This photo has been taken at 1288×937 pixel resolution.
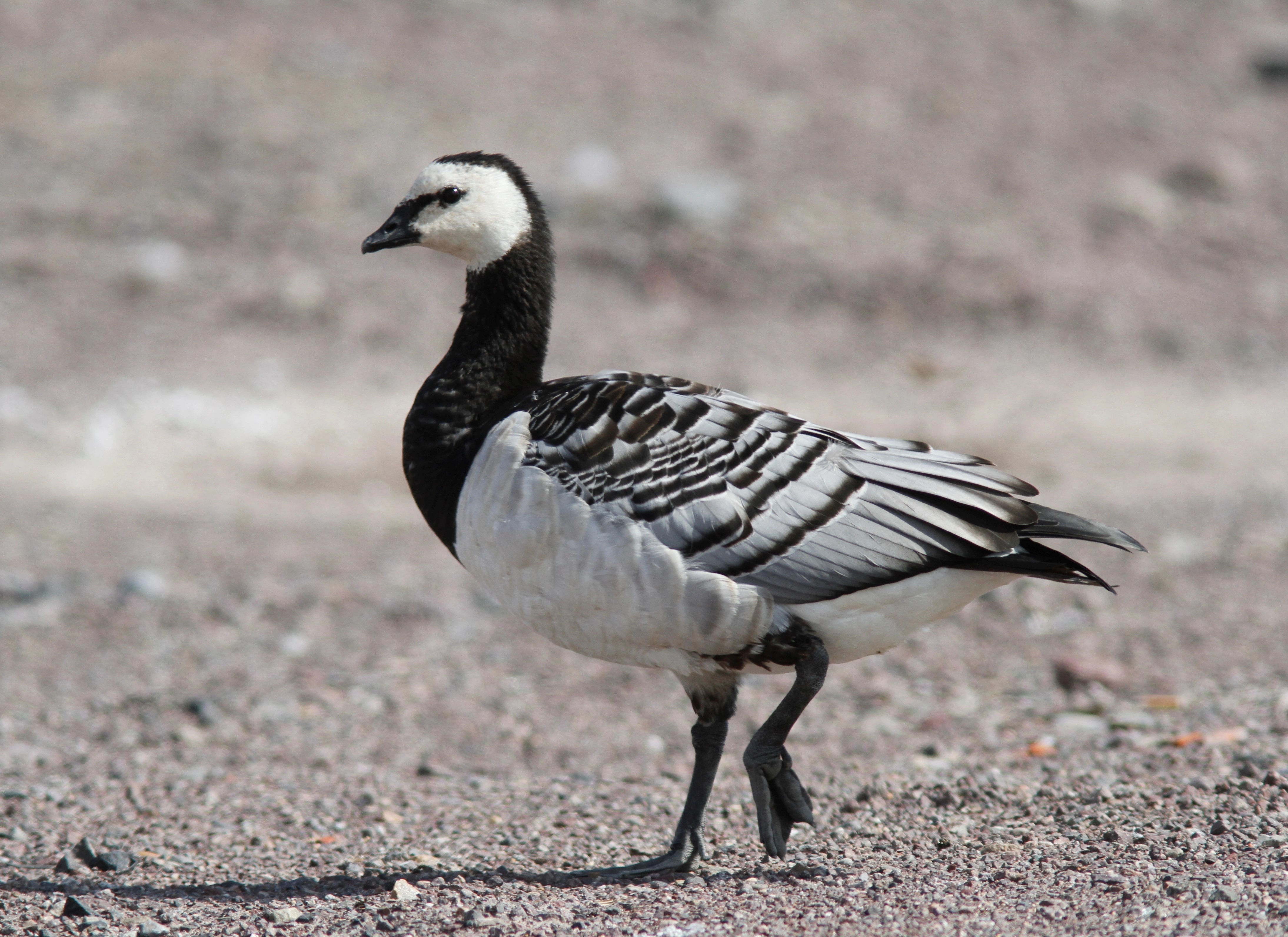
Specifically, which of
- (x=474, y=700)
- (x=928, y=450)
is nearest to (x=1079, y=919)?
(x=928, y=450)

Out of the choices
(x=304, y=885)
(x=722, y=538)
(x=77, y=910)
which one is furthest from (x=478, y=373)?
(x=77, y=910)

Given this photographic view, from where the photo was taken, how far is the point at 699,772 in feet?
17.8


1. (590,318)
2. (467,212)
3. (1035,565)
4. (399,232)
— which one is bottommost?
(1035,565)

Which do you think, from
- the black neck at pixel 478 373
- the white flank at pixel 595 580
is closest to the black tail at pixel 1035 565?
the white flank at pixel 595 580

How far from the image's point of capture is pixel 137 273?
566 inches

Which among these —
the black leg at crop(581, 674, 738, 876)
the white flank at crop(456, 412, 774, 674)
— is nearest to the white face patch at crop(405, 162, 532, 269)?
the white flank at crop(456, 412, 774, 674)

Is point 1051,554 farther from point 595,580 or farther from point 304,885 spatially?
point 304,885

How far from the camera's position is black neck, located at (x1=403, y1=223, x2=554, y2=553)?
5.47 meters

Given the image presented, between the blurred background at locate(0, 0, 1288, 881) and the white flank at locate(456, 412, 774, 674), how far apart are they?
6.56 feet

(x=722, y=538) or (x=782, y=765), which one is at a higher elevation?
(x=722, y=538)

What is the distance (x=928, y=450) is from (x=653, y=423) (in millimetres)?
1089

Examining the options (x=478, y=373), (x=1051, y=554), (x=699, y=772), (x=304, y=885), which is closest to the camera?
(x=1051, y=554)

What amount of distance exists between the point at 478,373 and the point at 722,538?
1.36m

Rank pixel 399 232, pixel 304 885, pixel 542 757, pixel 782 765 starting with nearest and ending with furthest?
pixel 782 765, pixel 304 885, pixel 399 232, pixel 542 757
